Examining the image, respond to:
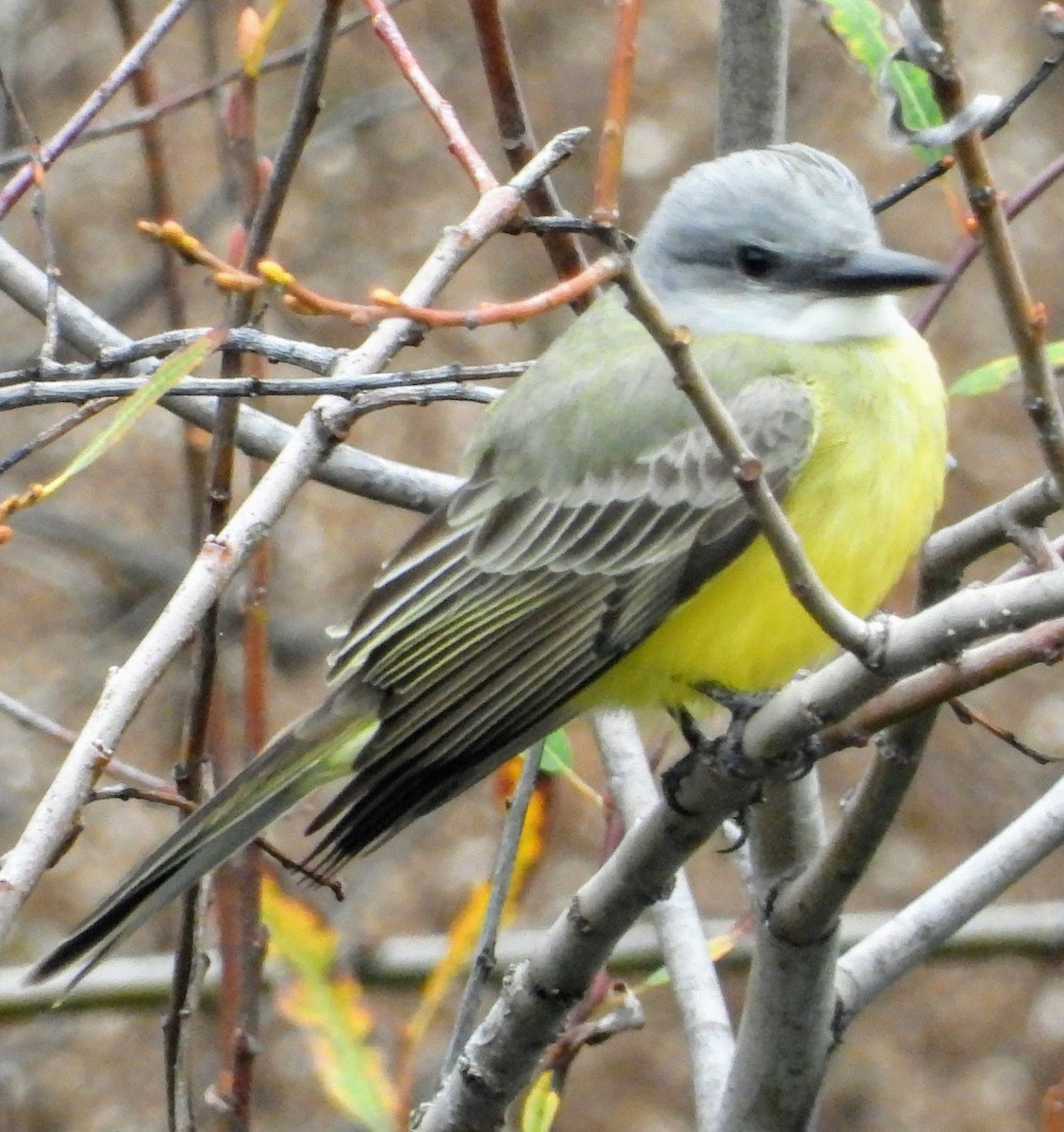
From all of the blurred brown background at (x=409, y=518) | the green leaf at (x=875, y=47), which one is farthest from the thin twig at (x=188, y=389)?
the blurred brown background at (x=409, y=518)

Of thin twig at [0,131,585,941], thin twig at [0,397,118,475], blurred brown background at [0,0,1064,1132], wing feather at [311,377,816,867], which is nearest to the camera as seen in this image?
thin twig at [0,131,585,941]

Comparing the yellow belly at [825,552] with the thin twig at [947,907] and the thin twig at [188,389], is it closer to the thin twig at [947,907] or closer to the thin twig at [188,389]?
the thin twig at [947,907]

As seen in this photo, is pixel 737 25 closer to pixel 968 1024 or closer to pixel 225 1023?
pixel 225 1023

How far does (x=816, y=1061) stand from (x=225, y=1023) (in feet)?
2.88

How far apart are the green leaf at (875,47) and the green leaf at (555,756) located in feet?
3.43

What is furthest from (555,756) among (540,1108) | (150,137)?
(150,137)

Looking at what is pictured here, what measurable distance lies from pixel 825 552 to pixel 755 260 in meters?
0.60

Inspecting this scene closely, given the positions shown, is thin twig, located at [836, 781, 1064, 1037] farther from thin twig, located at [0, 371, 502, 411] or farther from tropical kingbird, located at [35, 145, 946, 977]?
thin twig, located at [0, 371, 502, 411]

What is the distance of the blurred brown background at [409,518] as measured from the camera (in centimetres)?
721

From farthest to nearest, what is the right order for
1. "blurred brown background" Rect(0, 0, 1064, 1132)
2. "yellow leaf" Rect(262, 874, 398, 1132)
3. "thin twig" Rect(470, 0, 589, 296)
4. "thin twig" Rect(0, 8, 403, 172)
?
1. "blurred brown background" Rect(0, 0, 1064, 1132)
2. "thin twig" Rect(0, 8, 403, 172)
3. "yellow leaf" Rect(262, 874, 398, 1132)
4. "thin twig" Rect(470, 0, 589, 296)

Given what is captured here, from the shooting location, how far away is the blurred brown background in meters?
7.21

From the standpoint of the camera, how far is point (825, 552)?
9.50 ft

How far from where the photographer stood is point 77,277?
7.73m

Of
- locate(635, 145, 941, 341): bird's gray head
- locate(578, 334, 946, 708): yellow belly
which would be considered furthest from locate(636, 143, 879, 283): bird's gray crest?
locate(578, 334, 946, 708): yellow belly
